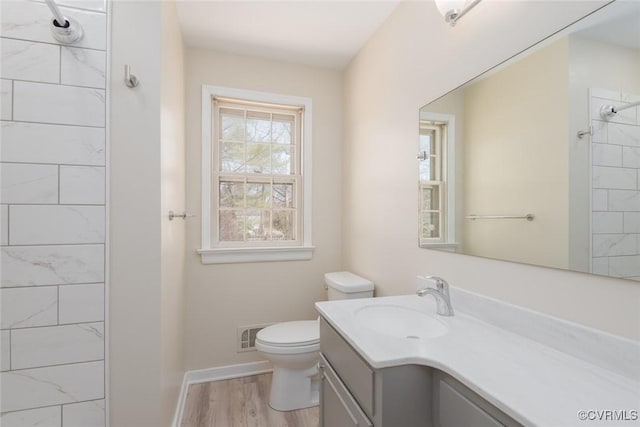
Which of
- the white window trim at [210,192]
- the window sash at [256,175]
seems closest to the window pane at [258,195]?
the window sash at [256,175]

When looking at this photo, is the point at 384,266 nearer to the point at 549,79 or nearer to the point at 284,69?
the point at 549,79

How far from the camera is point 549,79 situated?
0.92 meters

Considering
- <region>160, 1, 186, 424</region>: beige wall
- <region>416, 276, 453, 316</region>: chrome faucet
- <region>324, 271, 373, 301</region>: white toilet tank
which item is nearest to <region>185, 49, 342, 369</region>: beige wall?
<region>160, 1, 186, 424</region>: beige wall

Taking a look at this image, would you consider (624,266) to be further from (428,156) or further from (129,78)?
(129,78)

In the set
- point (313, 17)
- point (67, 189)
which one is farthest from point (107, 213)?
point (313, 17)

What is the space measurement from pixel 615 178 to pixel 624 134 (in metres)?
0.11

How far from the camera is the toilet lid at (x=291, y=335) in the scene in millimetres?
1763

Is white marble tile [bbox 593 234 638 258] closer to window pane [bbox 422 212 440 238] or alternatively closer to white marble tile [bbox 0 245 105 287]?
window pane [bbox 422 212 440 238]

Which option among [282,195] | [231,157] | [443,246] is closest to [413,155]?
[443,246]

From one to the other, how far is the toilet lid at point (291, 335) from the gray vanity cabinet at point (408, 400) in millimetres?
760

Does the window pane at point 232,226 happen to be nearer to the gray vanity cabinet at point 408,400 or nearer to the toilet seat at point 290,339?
the toilet seat at point 290,339

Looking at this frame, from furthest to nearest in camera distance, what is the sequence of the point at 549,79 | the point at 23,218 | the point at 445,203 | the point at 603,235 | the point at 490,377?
the point at 445,203
the point at 23,218
the point at 549,79
the point at 603,235
the point at 490,377

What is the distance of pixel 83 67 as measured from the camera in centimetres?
121

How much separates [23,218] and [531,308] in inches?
75.5
